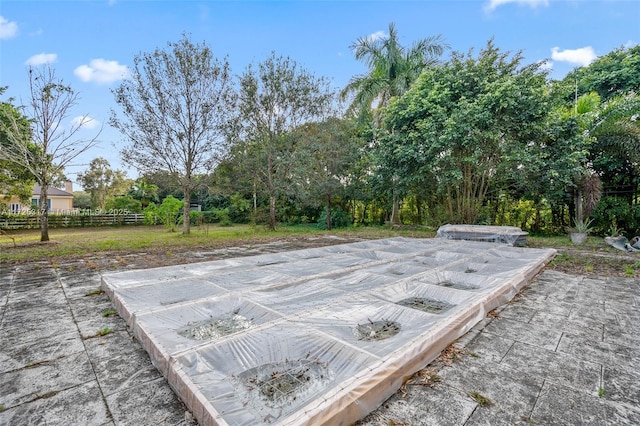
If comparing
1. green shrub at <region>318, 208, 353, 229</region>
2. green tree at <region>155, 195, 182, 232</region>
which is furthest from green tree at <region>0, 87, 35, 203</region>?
green shrub at <region>318, 208, 353, 229</region>

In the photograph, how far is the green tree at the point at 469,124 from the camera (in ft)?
21.3

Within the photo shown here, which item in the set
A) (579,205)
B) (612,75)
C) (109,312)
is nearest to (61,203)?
(109,312)

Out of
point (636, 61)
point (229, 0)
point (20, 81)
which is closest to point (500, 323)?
point (229, 0)

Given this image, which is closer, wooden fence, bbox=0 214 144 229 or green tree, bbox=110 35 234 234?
green tree, bbox=110 35 234 234

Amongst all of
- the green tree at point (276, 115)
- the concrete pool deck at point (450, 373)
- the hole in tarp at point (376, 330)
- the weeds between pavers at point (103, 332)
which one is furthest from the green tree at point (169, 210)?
the hole in tarp at point (376, 330)

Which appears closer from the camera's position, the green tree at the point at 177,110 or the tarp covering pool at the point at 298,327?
the tarp covering pool at the point at 298,327

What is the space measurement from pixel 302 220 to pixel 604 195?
396 inches

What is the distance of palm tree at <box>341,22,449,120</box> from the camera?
1007cm

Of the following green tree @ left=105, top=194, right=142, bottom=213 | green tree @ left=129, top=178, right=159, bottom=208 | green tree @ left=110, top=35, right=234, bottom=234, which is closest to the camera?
green tree @ left=110, top=35, right=234, bottom=234

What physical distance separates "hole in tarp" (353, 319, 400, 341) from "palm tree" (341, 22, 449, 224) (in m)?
8.62

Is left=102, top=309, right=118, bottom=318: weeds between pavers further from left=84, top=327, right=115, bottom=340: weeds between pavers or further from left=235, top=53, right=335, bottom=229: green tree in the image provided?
left=235, top=53, right=335, bottom=229: green tree

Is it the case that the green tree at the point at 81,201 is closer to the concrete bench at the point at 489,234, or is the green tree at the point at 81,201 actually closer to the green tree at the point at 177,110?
the green tree at the point at 177,110

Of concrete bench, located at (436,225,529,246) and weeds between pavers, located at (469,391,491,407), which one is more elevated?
concrete bench, located at (436,225,529,246)

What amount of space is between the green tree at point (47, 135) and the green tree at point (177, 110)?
104 centimetres
